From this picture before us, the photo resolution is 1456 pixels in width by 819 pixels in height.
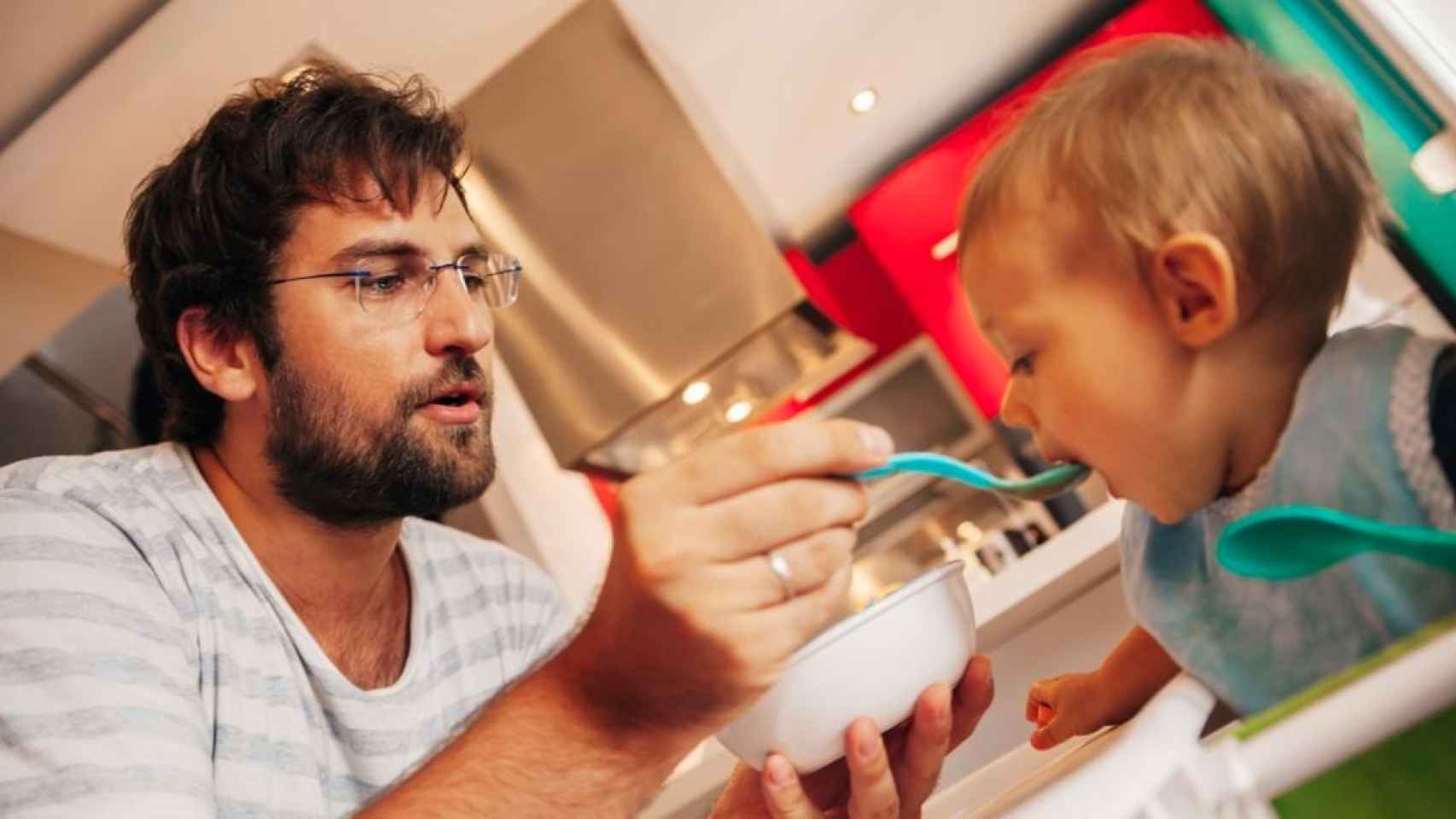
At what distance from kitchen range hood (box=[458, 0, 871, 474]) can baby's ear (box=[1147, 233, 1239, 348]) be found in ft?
4.28

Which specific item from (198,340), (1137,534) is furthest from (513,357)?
(1137,534)

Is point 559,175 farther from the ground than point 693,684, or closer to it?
farther from the ground

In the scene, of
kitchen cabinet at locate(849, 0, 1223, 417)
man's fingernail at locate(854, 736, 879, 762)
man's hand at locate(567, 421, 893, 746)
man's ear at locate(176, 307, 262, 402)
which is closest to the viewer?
man's hand at locate(567, 421, 893, 746)

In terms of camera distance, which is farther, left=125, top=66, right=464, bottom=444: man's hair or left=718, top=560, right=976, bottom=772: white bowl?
left=125, top=66, right=464, bottom=444: man's hair

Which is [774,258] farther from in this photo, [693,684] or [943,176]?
[693,684]

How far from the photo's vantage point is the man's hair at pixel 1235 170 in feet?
2.23

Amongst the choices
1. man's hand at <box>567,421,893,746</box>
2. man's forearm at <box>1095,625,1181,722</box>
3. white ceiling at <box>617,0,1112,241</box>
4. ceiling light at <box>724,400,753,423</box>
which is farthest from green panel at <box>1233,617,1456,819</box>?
ceiling light at <box>724,400,753,423</box>

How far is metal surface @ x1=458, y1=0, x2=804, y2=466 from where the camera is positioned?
1.93 metres

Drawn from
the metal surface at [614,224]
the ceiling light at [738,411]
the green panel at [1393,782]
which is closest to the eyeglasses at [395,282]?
the metal surface at [614,224]

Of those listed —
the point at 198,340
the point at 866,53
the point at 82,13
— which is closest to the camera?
the point at 198,340

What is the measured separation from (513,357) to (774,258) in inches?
23.8

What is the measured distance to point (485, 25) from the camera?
5.92 feet

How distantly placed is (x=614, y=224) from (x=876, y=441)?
1551 mm

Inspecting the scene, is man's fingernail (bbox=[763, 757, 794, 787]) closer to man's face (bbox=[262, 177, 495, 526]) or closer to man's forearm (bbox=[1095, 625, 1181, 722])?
man's forearm (bbox=[1095, 625, 1181, 722])
